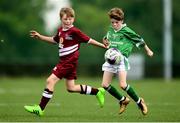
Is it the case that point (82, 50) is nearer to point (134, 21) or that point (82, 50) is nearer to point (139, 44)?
point (134, 21)

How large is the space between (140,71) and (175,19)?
16332 millimetres

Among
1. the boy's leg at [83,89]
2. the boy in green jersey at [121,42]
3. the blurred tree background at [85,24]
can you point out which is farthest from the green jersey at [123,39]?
the blurred tree background at [85,24]

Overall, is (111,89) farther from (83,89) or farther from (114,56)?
(114,56)

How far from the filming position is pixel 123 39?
49.0ft

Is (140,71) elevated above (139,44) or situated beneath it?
situated beneath

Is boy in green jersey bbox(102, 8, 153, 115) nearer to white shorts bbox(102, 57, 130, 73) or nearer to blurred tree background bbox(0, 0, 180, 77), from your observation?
white shorts bbox(102, 57, 130, 73)

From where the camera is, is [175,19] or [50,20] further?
[50,20]

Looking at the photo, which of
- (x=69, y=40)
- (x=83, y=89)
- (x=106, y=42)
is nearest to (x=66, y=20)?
(x=69, y=40)

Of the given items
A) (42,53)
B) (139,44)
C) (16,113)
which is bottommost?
(42,53)

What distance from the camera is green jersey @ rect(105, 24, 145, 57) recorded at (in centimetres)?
1490

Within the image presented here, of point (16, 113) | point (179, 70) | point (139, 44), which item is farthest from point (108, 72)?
point (179, 70)

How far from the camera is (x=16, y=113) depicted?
15.3m

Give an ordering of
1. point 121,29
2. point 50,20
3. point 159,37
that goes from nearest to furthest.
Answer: point 121,29, point 159,37, point 50,20

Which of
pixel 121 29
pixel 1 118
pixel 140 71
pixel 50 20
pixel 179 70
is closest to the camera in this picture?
pixel 1 118
